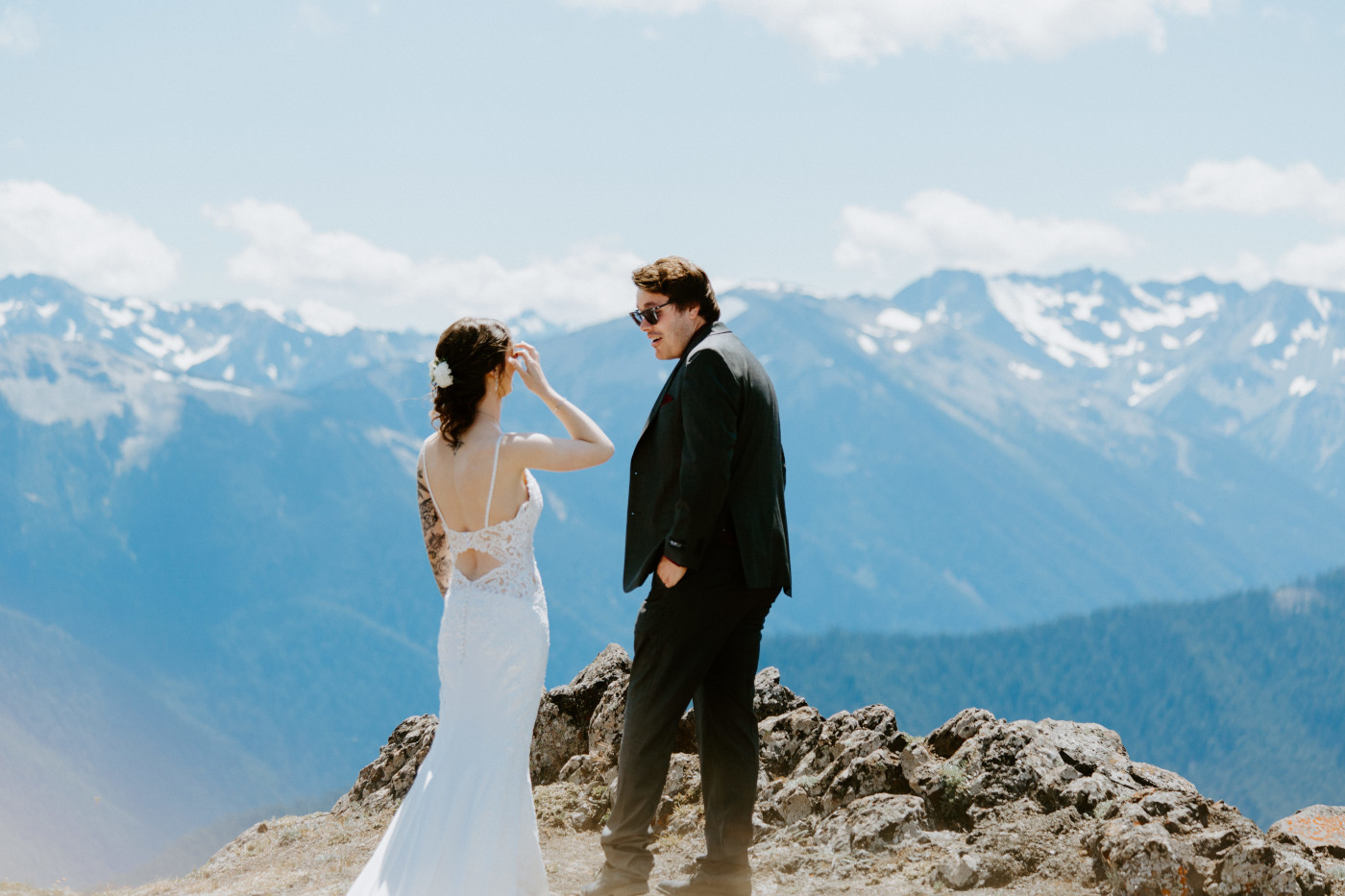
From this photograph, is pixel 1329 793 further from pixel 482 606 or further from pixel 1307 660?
pixel 482 606

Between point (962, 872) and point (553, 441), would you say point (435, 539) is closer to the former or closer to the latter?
point (553, 441)

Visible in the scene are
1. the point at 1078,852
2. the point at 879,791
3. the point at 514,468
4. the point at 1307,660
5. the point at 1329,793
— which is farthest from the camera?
the point at 1307,660

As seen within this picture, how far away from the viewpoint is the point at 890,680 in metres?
173

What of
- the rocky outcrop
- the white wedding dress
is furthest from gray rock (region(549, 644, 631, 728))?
the white wedding dress

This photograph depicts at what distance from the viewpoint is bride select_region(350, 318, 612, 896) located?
15.4 feet

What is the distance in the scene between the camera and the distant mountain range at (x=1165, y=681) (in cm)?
16875

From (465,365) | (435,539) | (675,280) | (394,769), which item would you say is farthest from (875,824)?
(394,769)

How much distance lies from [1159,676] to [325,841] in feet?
660

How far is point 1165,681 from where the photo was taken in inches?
7333

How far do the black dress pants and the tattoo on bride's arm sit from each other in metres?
0.95

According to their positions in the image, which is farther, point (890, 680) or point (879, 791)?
point (890, 680)

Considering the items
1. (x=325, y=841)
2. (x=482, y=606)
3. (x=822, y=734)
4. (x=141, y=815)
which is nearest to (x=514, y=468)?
(x=482, y=606)

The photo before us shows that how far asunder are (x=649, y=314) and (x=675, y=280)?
0.66ft

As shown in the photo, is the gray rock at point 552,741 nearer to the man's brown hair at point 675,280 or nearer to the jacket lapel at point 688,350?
the jacket lapel at point 688,350
